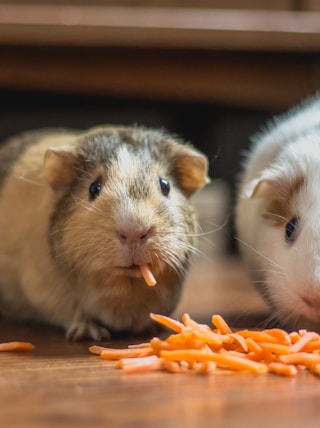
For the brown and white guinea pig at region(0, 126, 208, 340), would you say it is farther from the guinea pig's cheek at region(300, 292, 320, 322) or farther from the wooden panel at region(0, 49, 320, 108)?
the wooden panel at region(0, 49, 320, 108)

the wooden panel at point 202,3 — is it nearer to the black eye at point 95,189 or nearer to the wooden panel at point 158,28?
the wooden panel at point 158,28

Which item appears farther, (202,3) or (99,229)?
(202,3)

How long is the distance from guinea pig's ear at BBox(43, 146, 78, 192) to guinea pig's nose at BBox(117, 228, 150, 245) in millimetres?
399

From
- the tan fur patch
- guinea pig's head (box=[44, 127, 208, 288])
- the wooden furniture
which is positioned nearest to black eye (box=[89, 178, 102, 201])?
guinea pig's head (box=[44, 127, 208, 288])

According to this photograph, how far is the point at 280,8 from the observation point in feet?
12.8

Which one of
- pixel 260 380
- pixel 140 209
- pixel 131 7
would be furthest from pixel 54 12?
pixel 260 380

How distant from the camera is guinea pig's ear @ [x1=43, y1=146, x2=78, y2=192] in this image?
7.41ft

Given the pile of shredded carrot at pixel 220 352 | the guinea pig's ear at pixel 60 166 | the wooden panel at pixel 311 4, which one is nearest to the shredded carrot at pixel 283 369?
the pile of shredded carrot at pixel 220 352

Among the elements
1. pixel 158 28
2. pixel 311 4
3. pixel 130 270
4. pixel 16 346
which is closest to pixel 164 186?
pixel 130 270

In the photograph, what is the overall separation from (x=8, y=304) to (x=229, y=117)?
108 inches

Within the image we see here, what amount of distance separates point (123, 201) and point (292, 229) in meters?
0.55

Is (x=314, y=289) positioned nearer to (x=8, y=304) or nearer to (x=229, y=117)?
(x=8, y=304)

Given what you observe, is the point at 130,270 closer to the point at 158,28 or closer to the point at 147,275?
the point at 147,275

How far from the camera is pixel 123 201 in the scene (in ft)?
6.56
